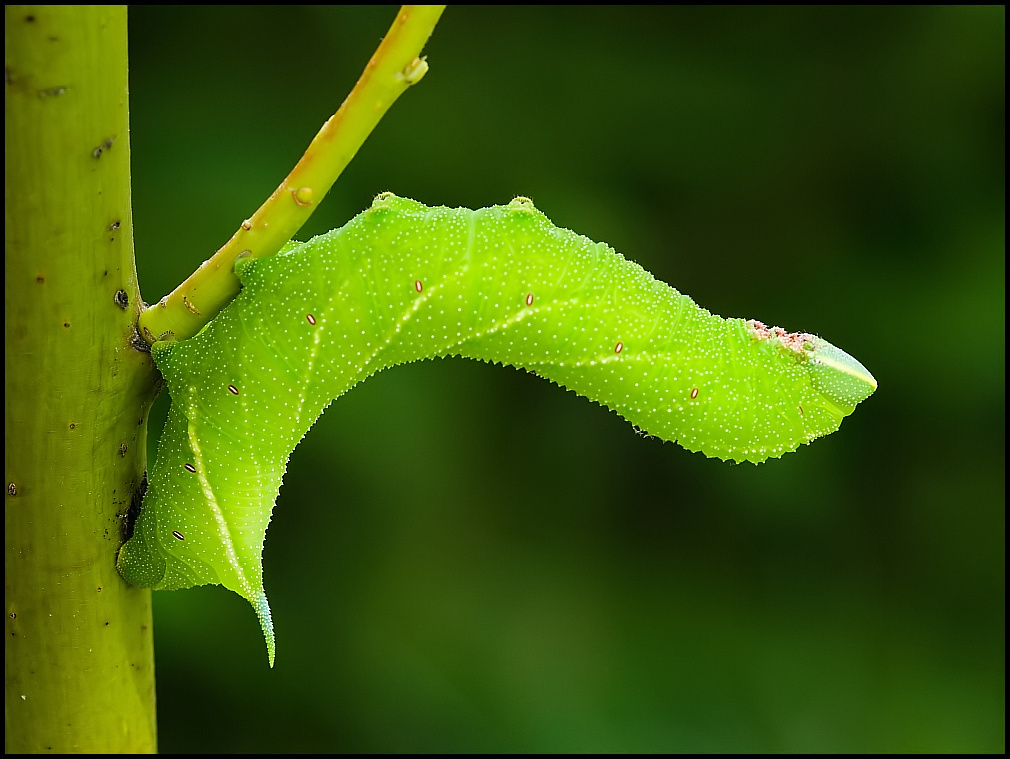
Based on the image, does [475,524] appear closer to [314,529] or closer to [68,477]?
[314,529]

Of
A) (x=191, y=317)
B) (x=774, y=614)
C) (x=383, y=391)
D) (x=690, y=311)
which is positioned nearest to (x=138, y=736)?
(x=191, y=317)

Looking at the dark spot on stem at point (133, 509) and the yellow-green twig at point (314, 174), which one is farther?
the dark spot on stem at point (133, 509)

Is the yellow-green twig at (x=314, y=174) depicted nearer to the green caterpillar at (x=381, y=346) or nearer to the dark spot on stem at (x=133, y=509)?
the green caterpillar at (x=381, y=346)

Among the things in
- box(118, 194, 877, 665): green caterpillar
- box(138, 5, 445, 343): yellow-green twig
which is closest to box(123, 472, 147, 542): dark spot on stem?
box(118, 194, 877, 665): green caterpillar

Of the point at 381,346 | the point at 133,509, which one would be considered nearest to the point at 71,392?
the point at 133,509

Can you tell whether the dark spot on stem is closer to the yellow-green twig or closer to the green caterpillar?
the green caterpillar

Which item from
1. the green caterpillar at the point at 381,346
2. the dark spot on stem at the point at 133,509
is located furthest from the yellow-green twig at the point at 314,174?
the dark spot on stem at the point at 133,509

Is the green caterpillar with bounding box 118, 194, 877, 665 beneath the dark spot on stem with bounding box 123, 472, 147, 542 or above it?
above
